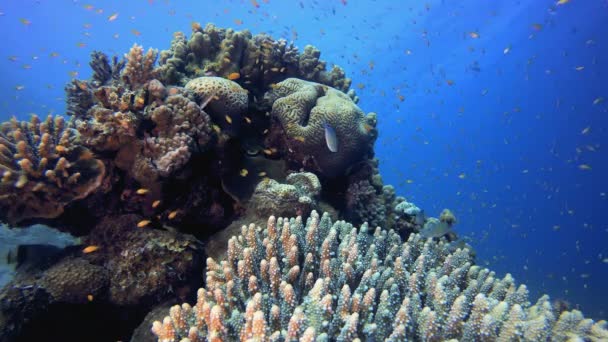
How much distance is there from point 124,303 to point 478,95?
74609mm

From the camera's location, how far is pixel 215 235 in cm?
498

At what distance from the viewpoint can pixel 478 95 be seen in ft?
215

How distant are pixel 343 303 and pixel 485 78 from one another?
207 feet

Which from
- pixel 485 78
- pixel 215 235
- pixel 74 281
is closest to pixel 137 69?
pixel 215 235

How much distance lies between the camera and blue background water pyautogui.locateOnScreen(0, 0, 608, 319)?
3141 cm

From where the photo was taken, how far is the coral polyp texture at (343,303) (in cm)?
253

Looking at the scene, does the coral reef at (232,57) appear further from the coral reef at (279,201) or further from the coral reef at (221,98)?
the coral reef at (279,201)

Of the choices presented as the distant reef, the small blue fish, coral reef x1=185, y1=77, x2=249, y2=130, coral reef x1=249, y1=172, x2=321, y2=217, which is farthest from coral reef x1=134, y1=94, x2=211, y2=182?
the small blue fish

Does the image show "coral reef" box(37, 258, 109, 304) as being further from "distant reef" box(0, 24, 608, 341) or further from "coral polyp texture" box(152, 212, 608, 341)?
"coral polyp texture" box(152, 212, 608, 341)

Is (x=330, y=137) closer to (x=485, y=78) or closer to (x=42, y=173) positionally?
(x=42, y=173)

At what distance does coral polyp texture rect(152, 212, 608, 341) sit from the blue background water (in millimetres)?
5846

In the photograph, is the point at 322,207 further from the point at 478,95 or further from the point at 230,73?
the point at 478,95

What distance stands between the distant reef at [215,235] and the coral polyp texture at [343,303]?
0.01m

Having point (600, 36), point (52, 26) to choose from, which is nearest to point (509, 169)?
point (600, 36)
